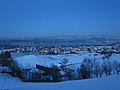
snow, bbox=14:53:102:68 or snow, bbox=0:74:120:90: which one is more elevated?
snow, bbox=0:74:120:90

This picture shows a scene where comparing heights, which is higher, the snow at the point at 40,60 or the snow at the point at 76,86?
the snow at the point at 76,86

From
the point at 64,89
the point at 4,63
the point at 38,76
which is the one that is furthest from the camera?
the point at 4,63

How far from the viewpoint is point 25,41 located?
387ft

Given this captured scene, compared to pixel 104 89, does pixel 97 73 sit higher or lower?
lower

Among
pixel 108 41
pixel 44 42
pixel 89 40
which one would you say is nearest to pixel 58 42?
pixel 44 42

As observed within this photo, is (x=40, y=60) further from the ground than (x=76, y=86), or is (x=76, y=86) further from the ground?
(x=76, y=86)

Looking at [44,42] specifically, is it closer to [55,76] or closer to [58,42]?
[58,42]

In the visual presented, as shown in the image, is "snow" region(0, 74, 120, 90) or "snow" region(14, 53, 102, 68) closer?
"snow" region(0, 74, 120, 90)

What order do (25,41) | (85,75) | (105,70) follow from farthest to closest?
(25,41) → (105,70) → (85,75)

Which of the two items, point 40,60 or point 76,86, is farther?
point 40,60

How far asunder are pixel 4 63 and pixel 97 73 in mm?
14706

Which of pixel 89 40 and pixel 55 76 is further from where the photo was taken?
pixel 89 40

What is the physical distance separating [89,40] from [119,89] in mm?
124121

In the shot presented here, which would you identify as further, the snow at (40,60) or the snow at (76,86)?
the snow at (40,60)
